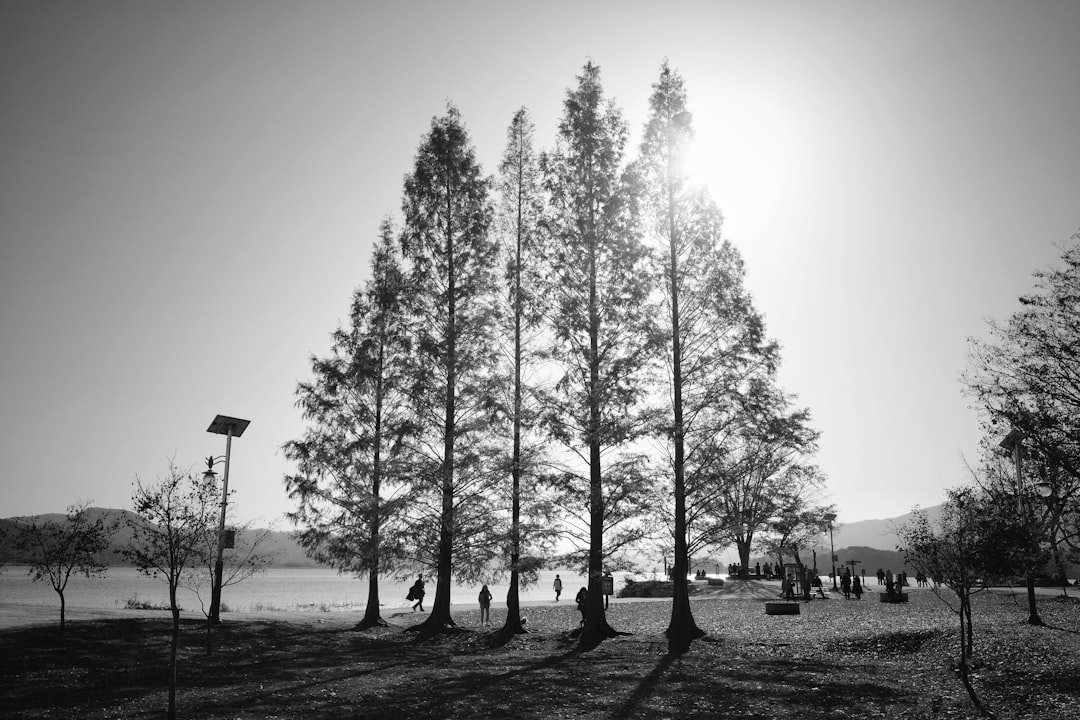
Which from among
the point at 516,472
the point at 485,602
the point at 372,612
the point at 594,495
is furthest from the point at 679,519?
the point at 372,612

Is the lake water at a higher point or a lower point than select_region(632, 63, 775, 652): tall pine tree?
lower

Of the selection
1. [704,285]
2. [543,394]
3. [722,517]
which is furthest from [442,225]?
[722,517]

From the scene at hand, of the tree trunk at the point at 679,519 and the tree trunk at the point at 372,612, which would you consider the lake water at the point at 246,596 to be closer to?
the tree trunk at the point at 372,612

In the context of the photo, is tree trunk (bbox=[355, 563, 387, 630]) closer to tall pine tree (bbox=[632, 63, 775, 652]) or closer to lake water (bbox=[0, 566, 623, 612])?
lake water (bbox=[0, 566, 623, 612])

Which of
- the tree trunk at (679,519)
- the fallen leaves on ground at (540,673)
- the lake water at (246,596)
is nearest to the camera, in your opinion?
the fallen leaves on ground at (540,673)

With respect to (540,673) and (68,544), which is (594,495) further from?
(68,544)

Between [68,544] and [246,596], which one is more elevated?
[68,544]

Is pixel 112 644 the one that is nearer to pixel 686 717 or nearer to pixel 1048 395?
pixel 686 717

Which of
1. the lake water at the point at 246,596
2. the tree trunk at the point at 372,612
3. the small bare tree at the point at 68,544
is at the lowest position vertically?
the lake water at the point at 246,596

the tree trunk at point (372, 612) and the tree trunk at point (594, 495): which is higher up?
the tree trunk at point (594, 495)

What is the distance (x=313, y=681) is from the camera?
14.9 meters

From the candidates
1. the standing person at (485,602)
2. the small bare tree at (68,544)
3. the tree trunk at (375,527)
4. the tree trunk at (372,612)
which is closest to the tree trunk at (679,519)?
the standing person at (485,602)

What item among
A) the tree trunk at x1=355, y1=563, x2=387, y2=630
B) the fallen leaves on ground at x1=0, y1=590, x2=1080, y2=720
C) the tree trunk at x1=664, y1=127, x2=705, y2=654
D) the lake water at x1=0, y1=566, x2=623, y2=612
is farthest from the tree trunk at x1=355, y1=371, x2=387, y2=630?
the tree trunk at x1=664, y1=127, x2=705, y2=654

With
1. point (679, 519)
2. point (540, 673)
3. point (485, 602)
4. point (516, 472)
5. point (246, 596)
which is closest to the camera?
point (540, 673)
